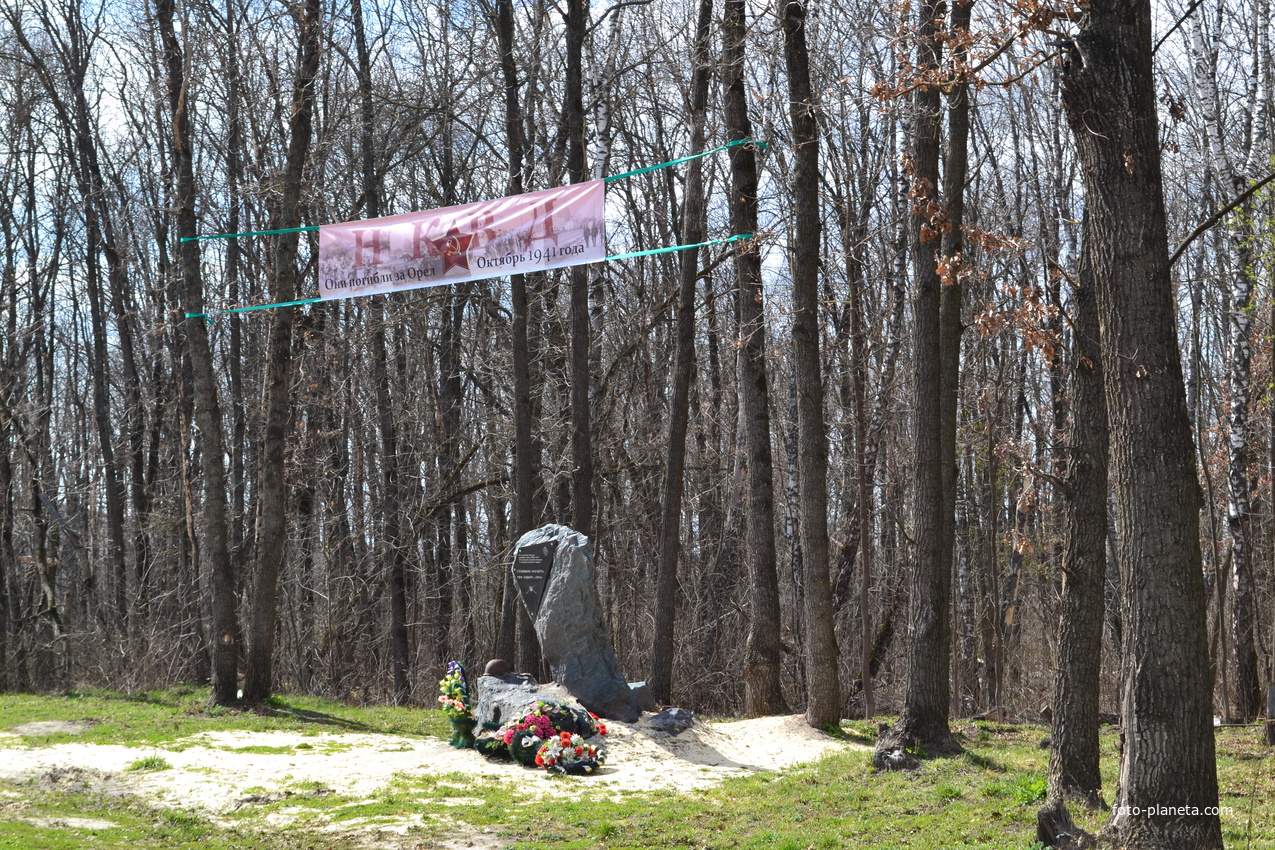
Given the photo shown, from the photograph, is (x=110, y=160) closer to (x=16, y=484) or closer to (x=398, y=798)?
(x=16, y=484)

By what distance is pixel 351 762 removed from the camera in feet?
32.7

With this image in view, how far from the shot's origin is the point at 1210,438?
19.4m

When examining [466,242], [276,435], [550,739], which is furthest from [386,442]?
[550,739]

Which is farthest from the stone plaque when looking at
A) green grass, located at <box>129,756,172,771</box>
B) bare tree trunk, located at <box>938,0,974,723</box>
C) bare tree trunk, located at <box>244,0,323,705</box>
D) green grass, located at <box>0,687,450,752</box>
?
bare tree trunk, located at <box>938,0,974,723</box>

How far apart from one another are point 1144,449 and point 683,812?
452 centimetres

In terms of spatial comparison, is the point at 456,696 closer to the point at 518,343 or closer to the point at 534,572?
the point at 534,572

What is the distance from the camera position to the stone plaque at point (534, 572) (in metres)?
12.0

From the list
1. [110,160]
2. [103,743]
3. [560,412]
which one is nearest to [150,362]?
[110,160]

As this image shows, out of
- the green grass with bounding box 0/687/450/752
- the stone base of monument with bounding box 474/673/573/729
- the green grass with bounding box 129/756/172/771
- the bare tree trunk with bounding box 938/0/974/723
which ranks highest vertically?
the bare tree trunk with bounding box 938/0/974/723

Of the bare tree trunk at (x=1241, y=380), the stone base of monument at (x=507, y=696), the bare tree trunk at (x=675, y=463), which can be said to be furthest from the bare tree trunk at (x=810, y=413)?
the bare tree trunk at (x=1241, y=380)

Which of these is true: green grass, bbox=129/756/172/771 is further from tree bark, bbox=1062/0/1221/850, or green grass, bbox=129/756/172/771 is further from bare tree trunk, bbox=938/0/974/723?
tree bark, bbox=1062/0/1221/850

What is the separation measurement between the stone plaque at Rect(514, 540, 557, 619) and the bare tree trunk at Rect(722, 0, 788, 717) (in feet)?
8.57

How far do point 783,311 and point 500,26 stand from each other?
5.81m

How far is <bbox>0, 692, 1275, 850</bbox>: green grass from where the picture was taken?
6.50m
